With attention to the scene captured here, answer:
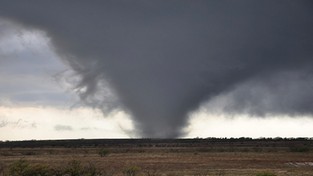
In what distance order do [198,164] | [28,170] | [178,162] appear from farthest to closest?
[178,162] < [198,164] < [28,170]

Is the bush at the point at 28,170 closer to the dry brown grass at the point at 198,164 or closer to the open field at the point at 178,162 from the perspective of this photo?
the open field at the point at 178,162

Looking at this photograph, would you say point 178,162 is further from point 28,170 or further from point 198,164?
Answer: point 28,170

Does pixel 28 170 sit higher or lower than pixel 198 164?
lower

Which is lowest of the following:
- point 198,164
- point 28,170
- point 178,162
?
point 28,170

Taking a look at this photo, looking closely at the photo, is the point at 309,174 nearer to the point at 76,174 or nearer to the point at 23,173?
the point at 76,174

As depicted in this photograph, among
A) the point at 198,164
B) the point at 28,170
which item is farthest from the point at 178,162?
the point at 28,170

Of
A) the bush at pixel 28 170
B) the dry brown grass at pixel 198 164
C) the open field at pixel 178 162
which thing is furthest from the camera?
the dry brown grass at pixel 198 164

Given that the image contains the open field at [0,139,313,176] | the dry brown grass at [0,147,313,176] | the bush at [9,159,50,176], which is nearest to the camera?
the bush at [9,159,50,176]

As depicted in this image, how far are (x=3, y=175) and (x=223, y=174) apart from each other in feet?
68.3

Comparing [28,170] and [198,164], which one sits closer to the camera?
[28,170]

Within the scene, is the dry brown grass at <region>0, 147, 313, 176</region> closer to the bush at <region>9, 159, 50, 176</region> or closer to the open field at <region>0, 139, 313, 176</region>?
the open field at <region>0, 139, 313, 176</region>

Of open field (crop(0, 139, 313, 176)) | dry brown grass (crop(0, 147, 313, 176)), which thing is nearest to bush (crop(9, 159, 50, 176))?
open field (crop(0, 139, 313, 176))

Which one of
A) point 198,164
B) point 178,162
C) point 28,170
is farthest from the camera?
point 178,162

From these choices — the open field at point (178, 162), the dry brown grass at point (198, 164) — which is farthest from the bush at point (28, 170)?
the dry brown grass at point (198, 164)
